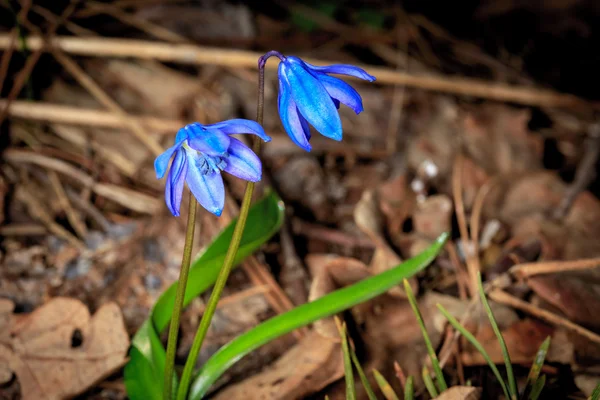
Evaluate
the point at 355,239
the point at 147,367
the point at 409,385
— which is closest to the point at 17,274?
the point at 147,367

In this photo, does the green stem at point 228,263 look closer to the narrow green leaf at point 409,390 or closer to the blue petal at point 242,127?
the blue petal at point 242,127

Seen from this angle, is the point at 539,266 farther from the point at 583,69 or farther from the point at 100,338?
the point at 583,69

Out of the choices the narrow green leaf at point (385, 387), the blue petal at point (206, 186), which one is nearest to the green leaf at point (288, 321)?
the narrow green leaf at point (385, 387)

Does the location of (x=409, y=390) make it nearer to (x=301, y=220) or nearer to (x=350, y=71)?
(x=350, y=71)

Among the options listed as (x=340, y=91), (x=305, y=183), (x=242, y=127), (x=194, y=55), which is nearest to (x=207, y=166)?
(x=242, y=127)

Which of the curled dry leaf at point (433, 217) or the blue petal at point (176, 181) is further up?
the blue petal at point (176, 181)

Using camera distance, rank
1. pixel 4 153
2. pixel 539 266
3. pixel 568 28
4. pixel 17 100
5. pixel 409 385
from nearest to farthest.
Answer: pixel 409 385 < pixel 539 266 < pixel 4 153 < pixel 17 100 < pixel 568 28

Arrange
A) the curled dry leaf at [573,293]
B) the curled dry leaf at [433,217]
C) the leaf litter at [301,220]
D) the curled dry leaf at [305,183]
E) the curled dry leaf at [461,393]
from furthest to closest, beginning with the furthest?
the curled dry leaf at [305,183]
the curled dry leaf at [433,217]
the curled dry leaf at [573,293]
the leaf litter at [301,220]
the curled dry leaf at [461,393]

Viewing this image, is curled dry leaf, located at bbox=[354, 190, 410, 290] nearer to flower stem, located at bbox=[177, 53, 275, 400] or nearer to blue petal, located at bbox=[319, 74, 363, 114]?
flower stem, located at bbox=[177, 53, 275, 400]

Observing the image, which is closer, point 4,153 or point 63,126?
point 4,153
